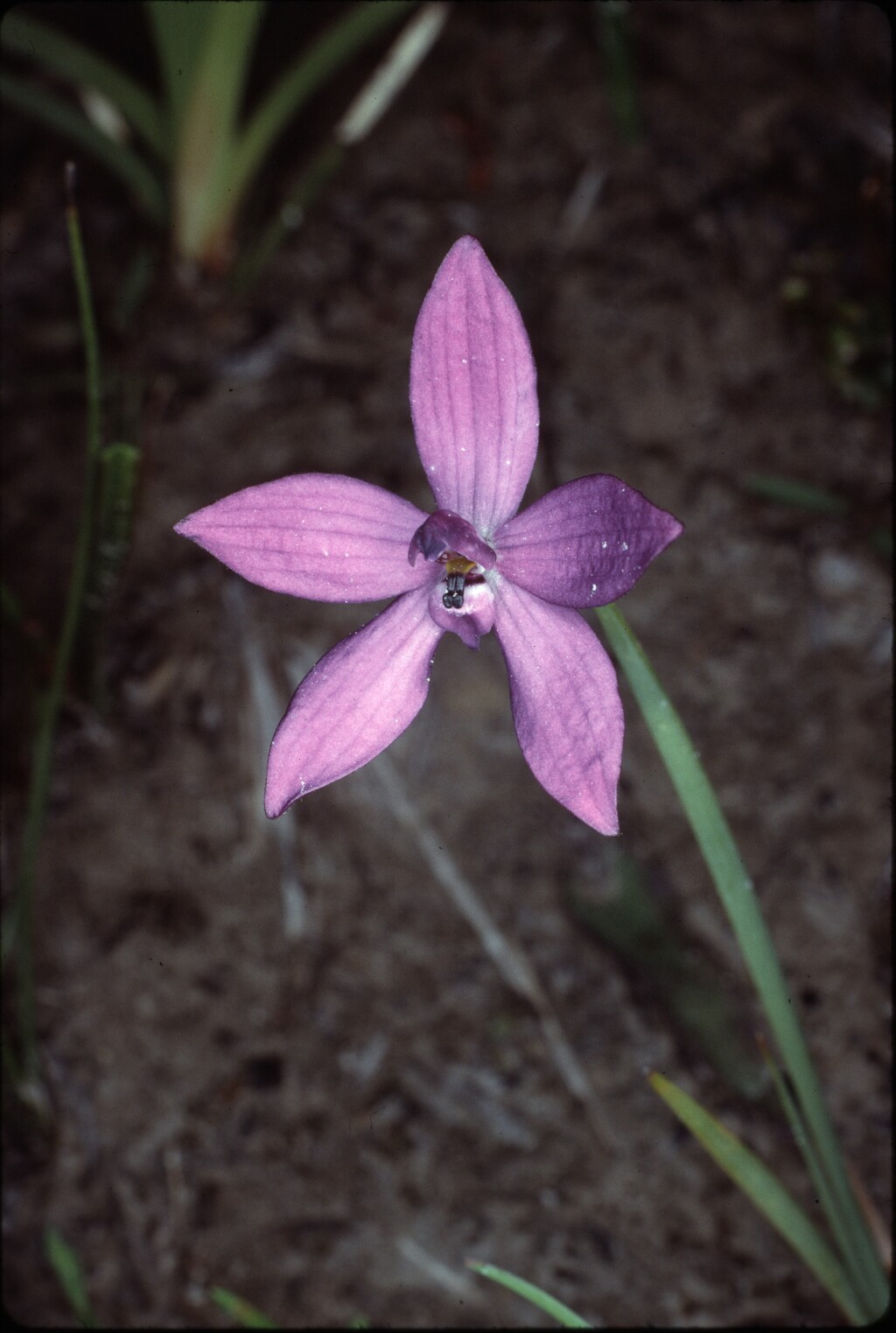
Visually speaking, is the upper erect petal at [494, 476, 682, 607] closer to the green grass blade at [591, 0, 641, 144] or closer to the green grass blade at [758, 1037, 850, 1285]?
the green grass blade at [758, 1037, 850, 1285]

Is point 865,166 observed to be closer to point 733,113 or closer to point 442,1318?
point 733,113

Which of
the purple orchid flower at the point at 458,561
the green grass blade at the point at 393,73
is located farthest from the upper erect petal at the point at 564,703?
the green grass blade at the point at 393,73

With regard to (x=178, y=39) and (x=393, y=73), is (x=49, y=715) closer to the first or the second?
(x=178, y=39)

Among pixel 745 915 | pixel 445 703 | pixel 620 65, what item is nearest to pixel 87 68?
pixel 620 65

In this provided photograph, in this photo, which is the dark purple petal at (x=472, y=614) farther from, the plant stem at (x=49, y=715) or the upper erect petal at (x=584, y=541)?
the plant stem at (x=49, y=715)

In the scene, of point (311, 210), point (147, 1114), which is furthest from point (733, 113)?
point (147, 1114)

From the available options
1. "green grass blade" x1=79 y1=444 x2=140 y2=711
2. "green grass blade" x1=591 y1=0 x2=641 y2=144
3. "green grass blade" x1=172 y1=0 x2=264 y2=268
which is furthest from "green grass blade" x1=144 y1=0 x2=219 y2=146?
"green grass blade" x1=79 y1=444 x2=140 y2=711
